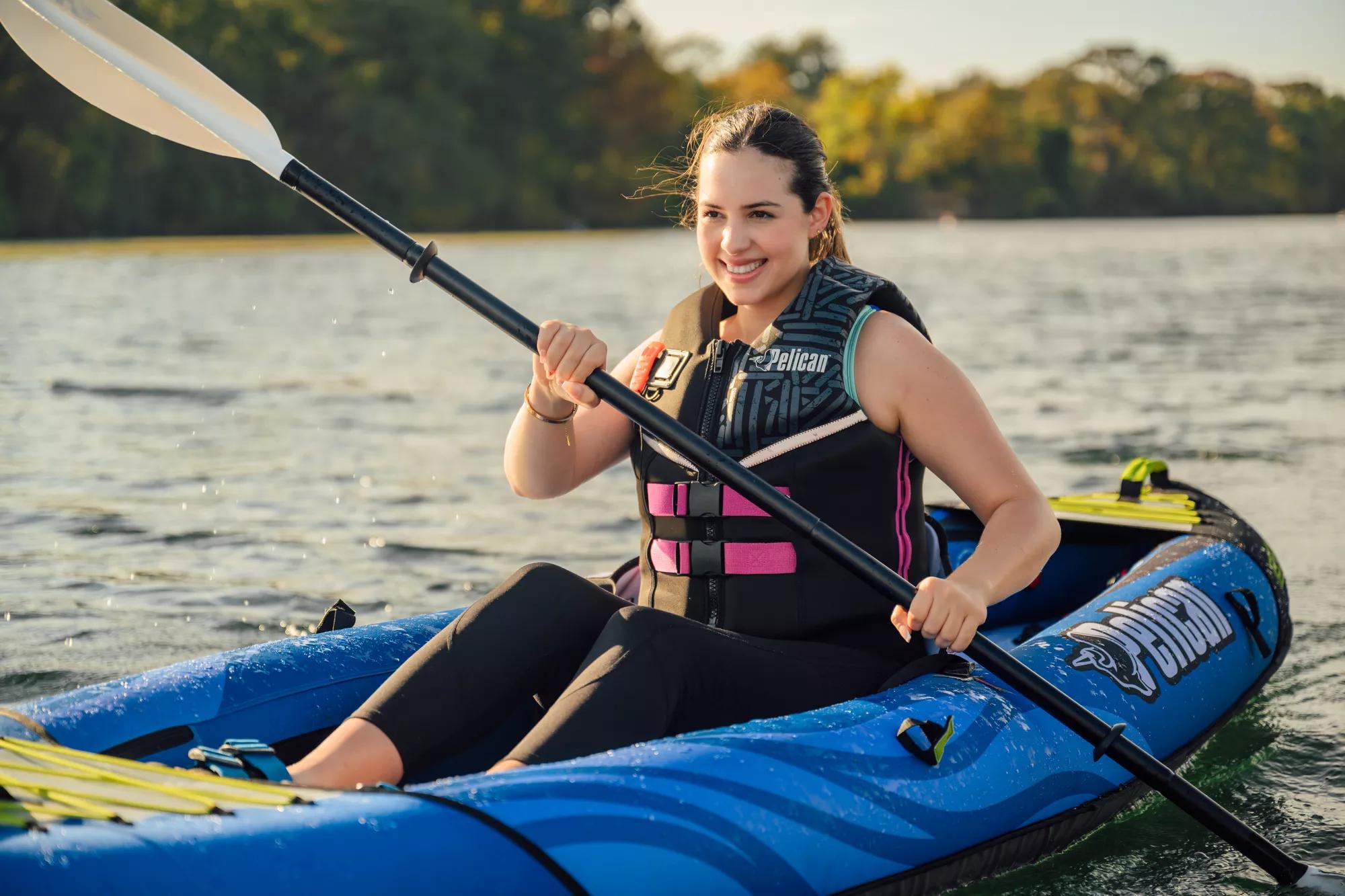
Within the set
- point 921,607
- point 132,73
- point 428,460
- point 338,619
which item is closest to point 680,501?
point 921,607

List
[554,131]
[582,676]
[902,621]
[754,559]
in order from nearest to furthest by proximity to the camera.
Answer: [582,676] < [902,621] < [754,559] < [554,131]

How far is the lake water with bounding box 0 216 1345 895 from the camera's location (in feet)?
12.5

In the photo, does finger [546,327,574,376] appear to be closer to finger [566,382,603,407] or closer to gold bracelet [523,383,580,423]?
finger [566,382,603,407]

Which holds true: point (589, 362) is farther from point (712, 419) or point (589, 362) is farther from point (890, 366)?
point (890, 366)

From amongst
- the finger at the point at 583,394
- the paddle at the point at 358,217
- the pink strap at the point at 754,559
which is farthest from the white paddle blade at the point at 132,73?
the pink strap at the point at 754,559

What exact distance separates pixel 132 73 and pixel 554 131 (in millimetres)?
50729

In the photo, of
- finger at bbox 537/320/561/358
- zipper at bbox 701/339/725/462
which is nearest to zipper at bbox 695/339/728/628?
zipper at bbox 701/339/725/462

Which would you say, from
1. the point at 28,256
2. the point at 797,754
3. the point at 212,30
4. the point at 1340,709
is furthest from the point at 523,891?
the point at 212,30

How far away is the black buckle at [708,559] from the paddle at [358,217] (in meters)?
0.16

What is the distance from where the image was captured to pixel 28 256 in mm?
26266

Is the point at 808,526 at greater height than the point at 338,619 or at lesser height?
greater

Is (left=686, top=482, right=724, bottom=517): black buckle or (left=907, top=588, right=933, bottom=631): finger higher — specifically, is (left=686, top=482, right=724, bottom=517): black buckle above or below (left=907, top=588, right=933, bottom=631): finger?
above

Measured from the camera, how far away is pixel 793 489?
8.41 ft

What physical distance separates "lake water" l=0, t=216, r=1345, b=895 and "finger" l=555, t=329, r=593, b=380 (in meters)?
1.14
